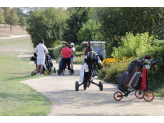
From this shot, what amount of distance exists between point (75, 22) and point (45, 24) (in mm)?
7934

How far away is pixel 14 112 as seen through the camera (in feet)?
18.5

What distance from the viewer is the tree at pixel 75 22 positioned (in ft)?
117

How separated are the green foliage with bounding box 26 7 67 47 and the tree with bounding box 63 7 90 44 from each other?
7.02 metres

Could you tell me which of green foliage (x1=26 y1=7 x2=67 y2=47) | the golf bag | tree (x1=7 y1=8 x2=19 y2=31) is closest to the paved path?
the golf bag

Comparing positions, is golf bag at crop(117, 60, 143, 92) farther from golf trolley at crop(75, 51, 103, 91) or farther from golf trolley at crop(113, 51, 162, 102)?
golf trolley at crop(75, 51, 103, 91)

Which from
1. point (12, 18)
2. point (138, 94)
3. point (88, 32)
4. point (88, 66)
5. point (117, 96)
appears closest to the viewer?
point (117, 96)

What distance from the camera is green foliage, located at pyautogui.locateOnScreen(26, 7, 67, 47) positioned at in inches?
1640

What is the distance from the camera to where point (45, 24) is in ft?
136

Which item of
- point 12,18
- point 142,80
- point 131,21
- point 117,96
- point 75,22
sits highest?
point 12,18

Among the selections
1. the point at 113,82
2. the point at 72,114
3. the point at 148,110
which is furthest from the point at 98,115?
the point at 113,82

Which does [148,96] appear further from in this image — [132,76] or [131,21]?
[131,21]

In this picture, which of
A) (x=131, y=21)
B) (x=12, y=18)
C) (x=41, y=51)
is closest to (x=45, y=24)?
(x=131, y=21)

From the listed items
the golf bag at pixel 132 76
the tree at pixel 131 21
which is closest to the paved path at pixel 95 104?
the golf bag at pixel 132 76
